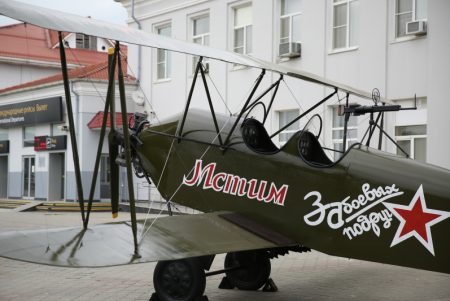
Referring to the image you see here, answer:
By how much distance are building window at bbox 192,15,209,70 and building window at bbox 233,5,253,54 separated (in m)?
1.39

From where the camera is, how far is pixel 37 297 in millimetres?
7766

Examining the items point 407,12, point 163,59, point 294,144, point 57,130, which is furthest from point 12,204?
point 294,144

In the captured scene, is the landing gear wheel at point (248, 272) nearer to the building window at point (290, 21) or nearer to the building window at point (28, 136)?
the building window at point (290, 21)

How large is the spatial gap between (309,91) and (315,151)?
38.4 ft

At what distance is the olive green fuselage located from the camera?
6.27 metres

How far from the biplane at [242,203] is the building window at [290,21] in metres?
12.0

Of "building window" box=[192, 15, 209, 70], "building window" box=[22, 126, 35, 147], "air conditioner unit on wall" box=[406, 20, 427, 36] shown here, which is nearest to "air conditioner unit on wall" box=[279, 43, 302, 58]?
"air conditioner unit on wall" box=[406, 20, 427, 36]

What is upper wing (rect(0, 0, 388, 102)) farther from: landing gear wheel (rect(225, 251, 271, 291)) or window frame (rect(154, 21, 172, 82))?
window frame (rect(154, 21, 172, 82))

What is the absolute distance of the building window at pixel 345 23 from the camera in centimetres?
1789

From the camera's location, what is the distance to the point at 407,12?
1653 cm

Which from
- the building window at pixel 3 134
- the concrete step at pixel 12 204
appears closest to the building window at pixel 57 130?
the concrete step at pixel 12 204

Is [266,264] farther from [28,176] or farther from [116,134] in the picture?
[28,176]

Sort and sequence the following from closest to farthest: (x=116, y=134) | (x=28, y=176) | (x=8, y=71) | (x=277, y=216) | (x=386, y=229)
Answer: (x=386, y=229) < (x=277, y=216) < (x=116, y=134) < (x=28, y=176) < (x=8, y=71)

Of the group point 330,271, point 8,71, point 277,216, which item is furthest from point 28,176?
point 277,216
